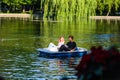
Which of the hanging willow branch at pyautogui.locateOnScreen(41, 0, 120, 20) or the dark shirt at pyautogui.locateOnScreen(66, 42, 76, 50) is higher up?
the hanging willow branch at pyautogui.locateOnScreen(41, 0, 120, 20)

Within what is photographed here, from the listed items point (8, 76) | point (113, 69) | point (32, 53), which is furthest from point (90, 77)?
point (32, 53)

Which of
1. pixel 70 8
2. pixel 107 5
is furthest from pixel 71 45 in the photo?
pixel 107 5

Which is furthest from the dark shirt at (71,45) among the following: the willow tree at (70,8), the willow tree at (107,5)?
the willow tree at (107,5)

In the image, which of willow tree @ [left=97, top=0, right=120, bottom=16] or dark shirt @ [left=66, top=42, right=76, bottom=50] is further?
willow tree @ [left=97, top=0, right=120, bottom=16]

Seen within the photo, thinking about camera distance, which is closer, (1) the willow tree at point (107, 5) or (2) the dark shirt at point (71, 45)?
(2) the dark shirt at point (71, 45)

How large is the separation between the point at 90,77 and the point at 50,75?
15745 mm

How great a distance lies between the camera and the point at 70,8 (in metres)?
48.0

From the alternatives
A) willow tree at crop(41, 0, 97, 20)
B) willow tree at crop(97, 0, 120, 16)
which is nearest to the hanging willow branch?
willow tree at crop(41, 0, 97, 20)

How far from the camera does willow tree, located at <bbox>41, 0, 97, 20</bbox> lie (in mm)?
47156

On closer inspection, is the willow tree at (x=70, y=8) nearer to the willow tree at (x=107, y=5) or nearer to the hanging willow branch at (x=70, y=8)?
the hanging willow branch at (x=70, y=8)

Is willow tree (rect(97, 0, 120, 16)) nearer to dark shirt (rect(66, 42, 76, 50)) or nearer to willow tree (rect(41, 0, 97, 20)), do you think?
willow tree (rect(41, 0, 97, 20))

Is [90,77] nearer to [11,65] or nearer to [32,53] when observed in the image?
[11,65]

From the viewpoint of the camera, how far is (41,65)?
71.4 ft

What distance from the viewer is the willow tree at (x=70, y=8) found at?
1857 inches
